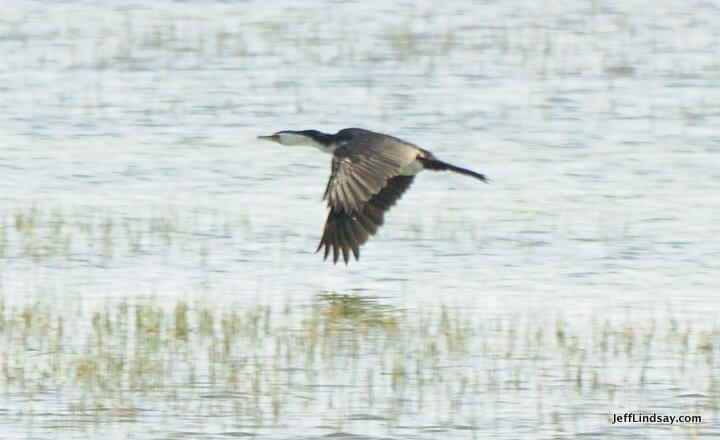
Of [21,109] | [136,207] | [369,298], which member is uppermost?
[21,109]

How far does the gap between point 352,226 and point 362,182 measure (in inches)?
23.6

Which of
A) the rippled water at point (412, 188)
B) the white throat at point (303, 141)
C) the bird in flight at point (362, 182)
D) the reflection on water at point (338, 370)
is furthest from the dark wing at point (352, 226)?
the white throat at point (303, 141)

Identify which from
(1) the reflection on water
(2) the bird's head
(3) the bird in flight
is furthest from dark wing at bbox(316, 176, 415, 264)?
(2) the bird's head

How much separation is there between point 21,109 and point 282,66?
11.6ft

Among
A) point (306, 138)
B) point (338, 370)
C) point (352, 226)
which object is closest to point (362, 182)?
point (352, 226)

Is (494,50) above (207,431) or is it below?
above

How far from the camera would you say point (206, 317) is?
9.86 m

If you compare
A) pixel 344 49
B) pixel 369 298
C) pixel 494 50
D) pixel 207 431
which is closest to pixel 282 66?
pixel 344 49

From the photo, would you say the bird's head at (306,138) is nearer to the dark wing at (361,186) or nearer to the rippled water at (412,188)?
the dark wing at (361,186)

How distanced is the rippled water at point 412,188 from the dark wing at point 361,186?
310 mm

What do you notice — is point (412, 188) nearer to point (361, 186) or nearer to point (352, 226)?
point (352, 226)

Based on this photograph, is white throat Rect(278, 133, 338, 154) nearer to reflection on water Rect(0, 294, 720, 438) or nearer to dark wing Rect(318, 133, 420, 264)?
dark wing Rect(318, 133, 420, 264)

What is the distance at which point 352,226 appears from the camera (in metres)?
11.2

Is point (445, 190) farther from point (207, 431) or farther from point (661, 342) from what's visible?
point (207, 431)
